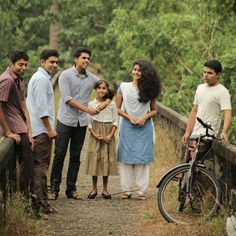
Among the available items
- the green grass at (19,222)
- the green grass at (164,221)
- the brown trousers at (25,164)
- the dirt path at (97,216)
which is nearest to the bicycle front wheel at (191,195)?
the green grass at (164,221)

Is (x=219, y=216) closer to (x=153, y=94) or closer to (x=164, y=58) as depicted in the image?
(x=153, y=94)

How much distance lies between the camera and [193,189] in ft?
28.4

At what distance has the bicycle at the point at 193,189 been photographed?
8.52 metres

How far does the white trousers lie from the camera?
10.7 metres

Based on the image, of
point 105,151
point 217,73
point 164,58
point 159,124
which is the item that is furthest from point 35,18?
point 217,73

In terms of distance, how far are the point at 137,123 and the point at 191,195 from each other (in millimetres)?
2202

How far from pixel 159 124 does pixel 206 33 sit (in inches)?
197

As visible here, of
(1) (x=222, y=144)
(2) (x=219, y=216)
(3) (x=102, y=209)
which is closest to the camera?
(2) (x=219, y=216)

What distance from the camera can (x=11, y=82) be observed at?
27.5 feet

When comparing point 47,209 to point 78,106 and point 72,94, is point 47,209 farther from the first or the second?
point 72,94

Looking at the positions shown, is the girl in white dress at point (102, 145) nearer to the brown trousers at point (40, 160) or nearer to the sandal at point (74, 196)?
the sandal at point (74, 196)

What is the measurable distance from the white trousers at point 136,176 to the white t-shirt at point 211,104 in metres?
2.02

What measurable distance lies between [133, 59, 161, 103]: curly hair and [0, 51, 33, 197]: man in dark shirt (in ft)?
7.40

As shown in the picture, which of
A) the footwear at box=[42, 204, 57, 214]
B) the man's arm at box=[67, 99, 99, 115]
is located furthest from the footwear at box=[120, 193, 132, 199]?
the footwear at box=[42, 204, 57, 214]
